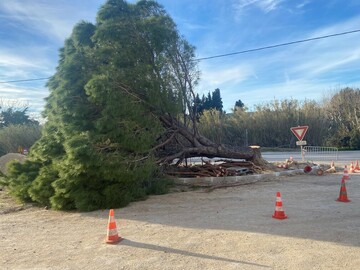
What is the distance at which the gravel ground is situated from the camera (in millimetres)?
4246

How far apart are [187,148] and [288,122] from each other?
2149 cm

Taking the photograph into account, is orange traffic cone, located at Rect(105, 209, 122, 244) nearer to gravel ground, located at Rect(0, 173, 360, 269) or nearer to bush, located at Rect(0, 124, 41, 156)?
gravel ground, located at Rect(0, 173, 360, 269)

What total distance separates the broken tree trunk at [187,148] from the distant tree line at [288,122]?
14.3 metres

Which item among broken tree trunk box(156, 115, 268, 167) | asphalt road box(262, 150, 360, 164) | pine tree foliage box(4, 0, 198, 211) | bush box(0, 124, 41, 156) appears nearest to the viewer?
pine tree foliage box(4, 0, 198, 211)

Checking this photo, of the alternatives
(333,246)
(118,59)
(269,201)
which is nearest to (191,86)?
(118,59)

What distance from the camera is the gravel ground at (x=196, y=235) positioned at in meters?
4.25

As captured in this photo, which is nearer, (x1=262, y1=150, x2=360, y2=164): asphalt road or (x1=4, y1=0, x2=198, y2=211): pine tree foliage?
(x1=4, y1=0, x2=198, y2=211): pine tree foliage

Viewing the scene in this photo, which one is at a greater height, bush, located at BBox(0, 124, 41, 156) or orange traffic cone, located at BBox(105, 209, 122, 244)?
bush, located at BBox(0, 124, 41, 156)

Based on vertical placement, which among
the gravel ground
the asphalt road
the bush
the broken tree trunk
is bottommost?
the gravel ground

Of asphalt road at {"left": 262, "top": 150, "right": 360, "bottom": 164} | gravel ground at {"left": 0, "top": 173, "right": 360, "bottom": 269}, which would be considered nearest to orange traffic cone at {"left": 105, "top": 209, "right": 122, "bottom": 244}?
gravel ground at {"left": 0, "top": 173, "right": 360, "bottom": 269}

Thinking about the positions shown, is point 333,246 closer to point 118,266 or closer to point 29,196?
point 118,266

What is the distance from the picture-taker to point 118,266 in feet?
13.6

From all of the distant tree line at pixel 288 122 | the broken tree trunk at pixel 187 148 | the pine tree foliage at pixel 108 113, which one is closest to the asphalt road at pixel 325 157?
the distant tree line at pixel 288 122

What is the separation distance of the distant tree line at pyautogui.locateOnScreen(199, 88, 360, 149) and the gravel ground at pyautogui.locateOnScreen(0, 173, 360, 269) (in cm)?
2060
